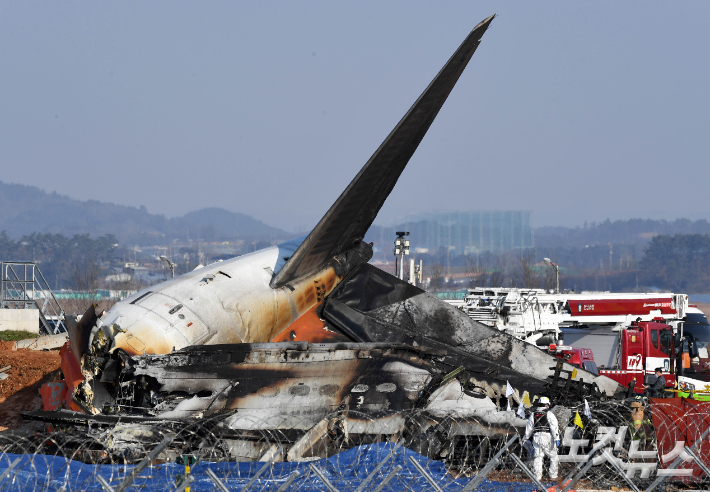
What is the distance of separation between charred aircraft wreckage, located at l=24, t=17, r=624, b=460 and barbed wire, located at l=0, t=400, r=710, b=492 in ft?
0.22

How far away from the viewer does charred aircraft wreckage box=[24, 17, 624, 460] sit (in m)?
14.2

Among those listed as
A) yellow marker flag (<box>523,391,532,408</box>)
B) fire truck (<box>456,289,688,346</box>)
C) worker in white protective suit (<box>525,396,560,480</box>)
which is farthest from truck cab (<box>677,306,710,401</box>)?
worker in white protective suit (<box>525,396,560,480</box>)

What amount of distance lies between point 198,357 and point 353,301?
25.2ft

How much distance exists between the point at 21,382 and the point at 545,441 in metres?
19.2

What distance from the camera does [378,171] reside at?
2091 centimetres

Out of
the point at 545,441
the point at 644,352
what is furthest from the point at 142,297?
the point at 644,352

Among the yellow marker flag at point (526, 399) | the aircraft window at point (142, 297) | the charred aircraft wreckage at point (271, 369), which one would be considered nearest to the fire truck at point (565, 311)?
the charred aircraft wreckage at point (271, 369)

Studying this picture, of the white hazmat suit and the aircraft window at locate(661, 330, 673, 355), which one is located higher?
the white hazmat suit

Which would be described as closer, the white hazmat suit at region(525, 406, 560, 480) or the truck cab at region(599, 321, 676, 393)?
the white hazmat suit at region(525, 406, 560, 480)

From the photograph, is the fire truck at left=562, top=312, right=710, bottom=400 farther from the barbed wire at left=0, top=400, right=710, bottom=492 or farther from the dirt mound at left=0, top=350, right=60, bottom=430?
the dirt mound at left=0, top=350, right=60, bottom=430

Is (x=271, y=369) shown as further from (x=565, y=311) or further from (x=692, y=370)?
(x=565, y=311)

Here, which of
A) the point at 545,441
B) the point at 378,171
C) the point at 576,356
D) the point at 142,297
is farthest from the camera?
the point at 576,356

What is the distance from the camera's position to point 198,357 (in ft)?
50.4

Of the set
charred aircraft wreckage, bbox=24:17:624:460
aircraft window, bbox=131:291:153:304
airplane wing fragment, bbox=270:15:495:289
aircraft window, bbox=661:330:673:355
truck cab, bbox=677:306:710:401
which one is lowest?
truck cab, bbox=677:306:710:401
